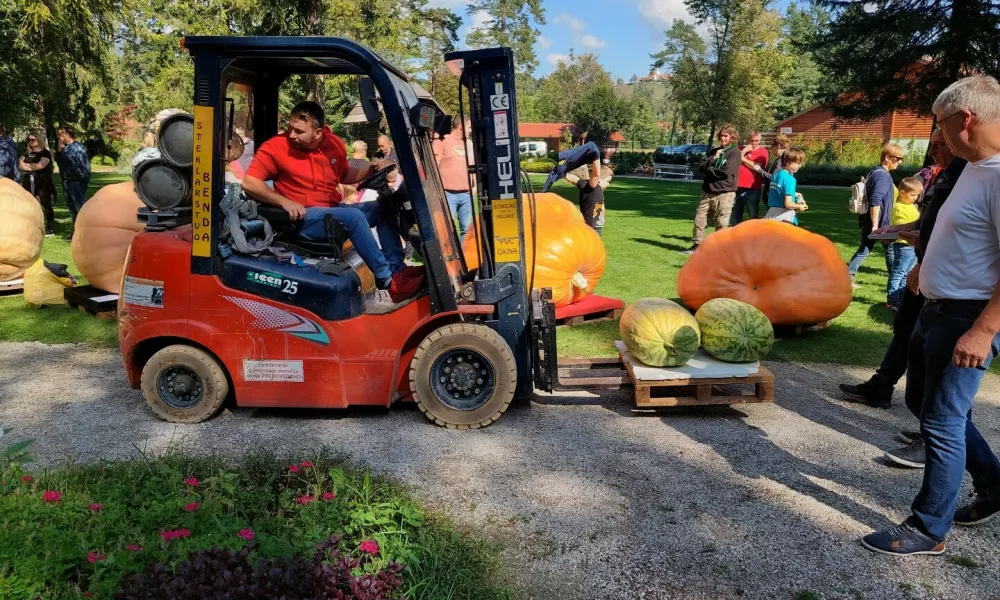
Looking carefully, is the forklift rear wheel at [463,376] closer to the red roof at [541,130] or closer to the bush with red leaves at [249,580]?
the bush with red leaves at [249,580]

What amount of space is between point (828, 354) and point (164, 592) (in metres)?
5.93

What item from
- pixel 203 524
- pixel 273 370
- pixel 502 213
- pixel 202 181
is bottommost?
pixel 203 524

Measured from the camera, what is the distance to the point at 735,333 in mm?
5105

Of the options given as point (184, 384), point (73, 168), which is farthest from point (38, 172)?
point (184, 384)

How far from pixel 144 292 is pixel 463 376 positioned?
224cm

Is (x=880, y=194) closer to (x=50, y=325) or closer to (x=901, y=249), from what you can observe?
(x=901, y=249)

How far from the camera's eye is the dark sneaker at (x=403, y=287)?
5.02m

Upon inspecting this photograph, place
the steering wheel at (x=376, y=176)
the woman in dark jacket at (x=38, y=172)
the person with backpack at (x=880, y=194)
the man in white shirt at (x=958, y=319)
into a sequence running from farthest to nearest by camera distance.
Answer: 1. the woman in dark jacket at (x=38, y=172)
2. the person with backpack at (x=880, y=194)
3. the steering wheel at (x=376, y=176)
4. the man in white shirt at (x=958, y=319)

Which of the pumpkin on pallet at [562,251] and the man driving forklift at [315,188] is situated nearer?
the man driving forklift at [315,188]

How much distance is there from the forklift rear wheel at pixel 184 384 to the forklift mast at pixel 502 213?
1872 mm

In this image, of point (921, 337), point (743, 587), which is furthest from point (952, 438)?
point (743, 587)

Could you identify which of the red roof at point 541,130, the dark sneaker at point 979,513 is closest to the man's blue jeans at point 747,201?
the dark sneaker at point 979,513

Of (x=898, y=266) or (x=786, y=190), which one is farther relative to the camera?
(x=786, y=190)

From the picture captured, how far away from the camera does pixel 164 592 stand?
2.34 metres
